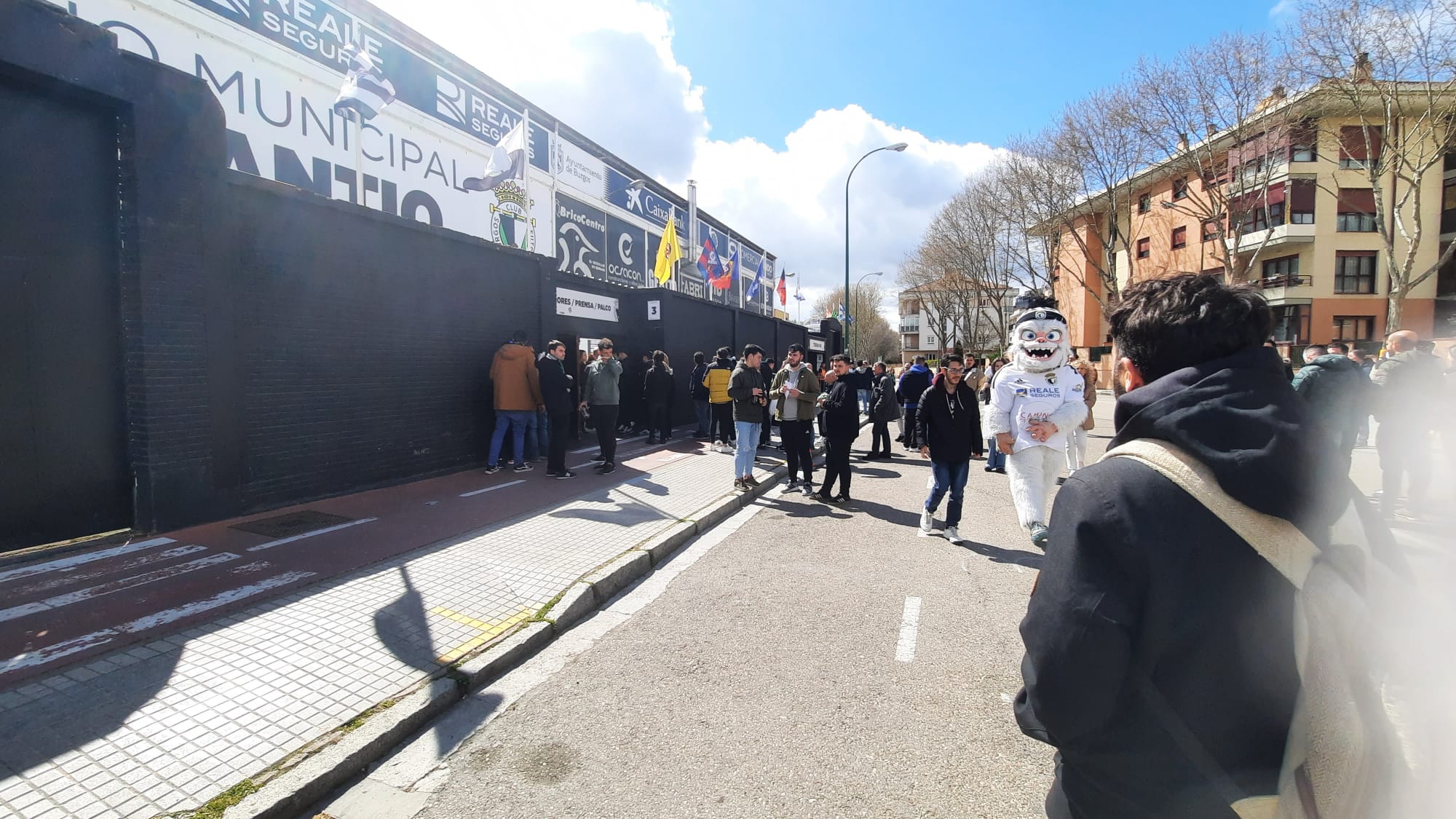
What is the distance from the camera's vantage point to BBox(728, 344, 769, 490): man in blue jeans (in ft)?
27.7

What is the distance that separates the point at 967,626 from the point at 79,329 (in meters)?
7.44

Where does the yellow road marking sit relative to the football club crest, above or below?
below

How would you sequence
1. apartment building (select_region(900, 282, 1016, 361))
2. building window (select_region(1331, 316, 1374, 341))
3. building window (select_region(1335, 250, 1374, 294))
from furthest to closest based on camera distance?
1. apartment building (select_region(900, 282, 1016, 361))
2. building window (select_region(1331, 316, 1374, 341))
3. building window (select_region(1335, 250, 1374, 294))

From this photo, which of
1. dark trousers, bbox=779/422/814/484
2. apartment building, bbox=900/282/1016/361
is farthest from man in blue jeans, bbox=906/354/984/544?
apartment building, bbox=900/282/1016/361

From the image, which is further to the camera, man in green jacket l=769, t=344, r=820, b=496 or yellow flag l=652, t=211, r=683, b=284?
yellow flag l=652, t=211, r=683, b=284

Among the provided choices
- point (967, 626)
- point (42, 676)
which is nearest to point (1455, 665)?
point (967, 626)

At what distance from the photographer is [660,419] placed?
13.2 m

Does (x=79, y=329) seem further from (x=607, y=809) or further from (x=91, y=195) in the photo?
(x=607, y=809)

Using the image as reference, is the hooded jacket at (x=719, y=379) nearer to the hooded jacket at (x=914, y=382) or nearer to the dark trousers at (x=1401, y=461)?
the hooded jacket at (x=914, y=382)

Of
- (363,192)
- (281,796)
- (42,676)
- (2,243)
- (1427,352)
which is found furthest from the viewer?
(363,192)

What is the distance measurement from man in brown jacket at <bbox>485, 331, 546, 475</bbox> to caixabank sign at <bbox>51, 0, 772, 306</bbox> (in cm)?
471

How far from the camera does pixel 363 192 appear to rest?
40.2 ft

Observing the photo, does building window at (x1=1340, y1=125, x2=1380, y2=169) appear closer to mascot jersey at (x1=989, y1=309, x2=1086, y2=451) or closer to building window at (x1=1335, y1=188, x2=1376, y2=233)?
building window at (x1=1335, y1=188, x2=1376, y2=233)

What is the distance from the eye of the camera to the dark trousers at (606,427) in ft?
31.2
